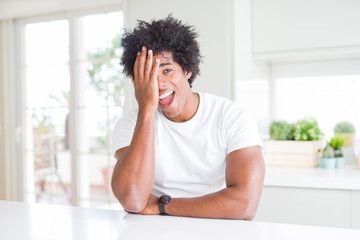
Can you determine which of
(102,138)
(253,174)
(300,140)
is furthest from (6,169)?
(253,174)

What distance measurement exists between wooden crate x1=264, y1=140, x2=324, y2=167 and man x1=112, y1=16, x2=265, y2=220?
1.01 m

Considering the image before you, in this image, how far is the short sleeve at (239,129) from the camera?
1503mm

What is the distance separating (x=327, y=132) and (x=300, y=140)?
1.38 feet

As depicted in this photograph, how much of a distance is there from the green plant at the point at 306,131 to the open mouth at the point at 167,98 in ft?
4.09

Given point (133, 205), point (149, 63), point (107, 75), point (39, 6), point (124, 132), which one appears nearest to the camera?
point (133, 205)

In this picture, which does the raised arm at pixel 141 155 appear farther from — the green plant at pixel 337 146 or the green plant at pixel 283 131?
the green plant at pixel 337 146

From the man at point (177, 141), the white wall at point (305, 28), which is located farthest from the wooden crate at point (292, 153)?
the man at point (177, 141)

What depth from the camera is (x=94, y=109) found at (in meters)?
3.56

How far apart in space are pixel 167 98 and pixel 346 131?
5.66 ft

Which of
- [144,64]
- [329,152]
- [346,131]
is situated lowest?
[329,152]

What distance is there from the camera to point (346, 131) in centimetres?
279

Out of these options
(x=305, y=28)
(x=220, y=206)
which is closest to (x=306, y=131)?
(x=305, y=28)

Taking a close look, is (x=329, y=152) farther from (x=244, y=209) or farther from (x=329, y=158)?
(x=244, y=209)

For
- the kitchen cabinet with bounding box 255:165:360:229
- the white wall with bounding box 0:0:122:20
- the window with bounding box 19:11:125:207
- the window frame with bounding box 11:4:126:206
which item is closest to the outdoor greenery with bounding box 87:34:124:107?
the window with bounding box 19:11:125:207
